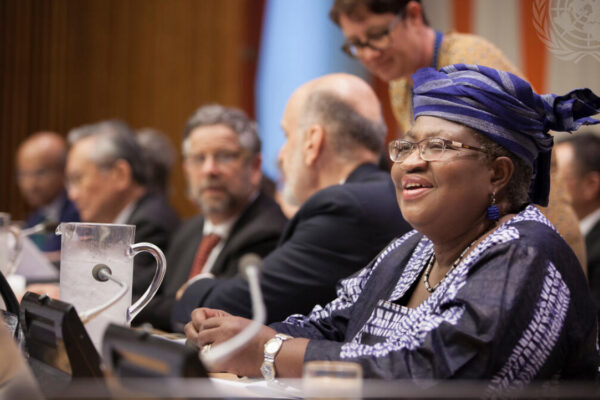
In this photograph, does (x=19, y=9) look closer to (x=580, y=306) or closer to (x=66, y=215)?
(x=66, y=215)

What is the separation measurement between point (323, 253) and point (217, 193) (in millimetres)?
1119

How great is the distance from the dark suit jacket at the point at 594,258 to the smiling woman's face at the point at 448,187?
1.97 meters

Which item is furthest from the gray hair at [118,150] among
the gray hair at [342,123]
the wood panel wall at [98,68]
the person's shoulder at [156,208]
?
the wood panel wall at [98,68]

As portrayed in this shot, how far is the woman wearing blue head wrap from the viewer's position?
1298 millimetres

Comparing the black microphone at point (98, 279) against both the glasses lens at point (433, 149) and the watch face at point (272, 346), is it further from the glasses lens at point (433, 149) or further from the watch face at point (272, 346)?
the glasses lens at point (433, 149)

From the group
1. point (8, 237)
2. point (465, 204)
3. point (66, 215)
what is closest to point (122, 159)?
point (66, 215)

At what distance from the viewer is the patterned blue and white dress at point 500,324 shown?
4.18 feet

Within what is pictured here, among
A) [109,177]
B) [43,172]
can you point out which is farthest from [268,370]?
[43,172]

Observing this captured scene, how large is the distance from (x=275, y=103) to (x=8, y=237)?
3495 mm

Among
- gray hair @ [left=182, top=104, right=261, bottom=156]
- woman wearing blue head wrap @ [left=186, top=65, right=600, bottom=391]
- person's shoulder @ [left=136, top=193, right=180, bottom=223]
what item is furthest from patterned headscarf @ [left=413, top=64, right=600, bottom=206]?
person's shoulder @ [left=136, top=193, right=180, bottom=223]

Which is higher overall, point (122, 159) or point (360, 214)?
point (360, 214)

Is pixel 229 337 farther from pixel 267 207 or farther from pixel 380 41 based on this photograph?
pixel 267 207

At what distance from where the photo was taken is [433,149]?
1.55 m

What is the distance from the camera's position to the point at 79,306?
1.49 metres
